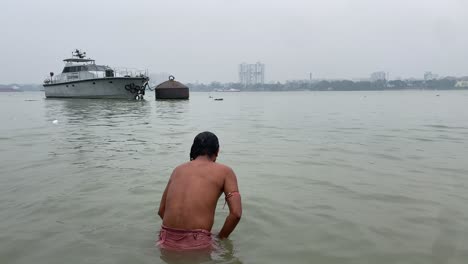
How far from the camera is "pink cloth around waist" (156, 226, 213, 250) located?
3867mm

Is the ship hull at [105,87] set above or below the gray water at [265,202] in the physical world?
above

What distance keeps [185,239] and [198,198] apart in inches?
→ 16.7

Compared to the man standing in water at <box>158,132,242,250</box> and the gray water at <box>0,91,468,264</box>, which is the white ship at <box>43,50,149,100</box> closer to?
the gray water at <box>0,91,468,264</box>

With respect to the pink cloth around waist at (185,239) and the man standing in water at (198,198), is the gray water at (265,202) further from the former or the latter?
the man standing in water at (198,198)

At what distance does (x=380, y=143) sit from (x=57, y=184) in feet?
31.4

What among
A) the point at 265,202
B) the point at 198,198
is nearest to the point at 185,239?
the point at 198,198

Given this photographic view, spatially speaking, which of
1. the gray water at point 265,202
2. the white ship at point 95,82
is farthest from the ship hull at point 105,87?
the gray water at point 265,202

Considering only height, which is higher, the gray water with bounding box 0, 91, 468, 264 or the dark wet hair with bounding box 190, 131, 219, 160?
the dark wet hair with bounding box 190, 131, 219, 160

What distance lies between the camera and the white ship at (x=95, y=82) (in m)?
41.0

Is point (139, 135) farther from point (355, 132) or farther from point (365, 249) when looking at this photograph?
point (365, 249)

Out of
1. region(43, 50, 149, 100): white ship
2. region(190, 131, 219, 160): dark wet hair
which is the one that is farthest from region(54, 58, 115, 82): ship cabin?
region(190, 131, 219, 160): dark wet hair

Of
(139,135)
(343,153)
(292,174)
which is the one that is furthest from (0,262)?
(139,135)

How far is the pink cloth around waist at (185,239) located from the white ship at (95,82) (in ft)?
127

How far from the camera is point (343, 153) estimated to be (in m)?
11.0
